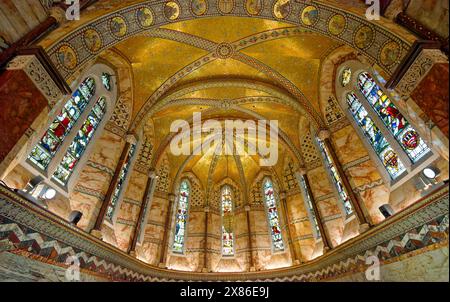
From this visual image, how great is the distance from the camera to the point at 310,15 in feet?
20.6

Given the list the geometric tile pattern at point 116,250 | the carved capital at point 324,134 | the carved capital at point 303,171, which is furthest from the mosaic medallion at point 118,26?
the carved capital at point 303,171

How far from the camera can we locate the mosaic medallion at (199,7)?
675cm

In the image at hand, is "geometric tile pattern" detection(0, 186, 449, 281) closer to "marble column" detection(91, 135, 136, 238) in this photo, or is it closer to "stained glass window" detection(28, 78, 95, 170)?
"marble column" detection(91, 135, 136, 238)

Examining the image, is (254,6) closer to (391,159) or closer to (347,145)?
(347,145)

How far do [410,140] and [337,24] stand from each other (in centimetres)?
352

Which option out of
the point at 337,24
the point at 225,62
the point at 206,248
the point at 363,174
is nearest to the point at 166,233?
the point at 206,248

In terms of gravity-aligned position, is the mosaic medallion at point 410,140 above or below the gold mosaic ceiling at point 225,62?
below

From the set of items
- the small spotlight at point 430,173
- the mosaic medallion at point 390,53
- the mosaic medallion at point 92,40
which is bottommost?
the small spotlight at point 430,173

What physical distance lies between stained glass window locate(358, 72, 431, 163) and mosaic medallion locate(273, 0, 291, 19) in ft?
11.7

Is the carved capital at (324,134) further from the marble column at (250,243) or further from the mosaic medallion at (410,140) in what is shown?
the marble column at (250,243)

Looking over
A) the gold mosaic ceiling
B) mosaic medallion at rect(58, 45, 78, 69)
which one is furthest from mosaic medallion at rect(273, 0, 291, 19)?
mosaic medallion at rect(58, 45, 78, 69)

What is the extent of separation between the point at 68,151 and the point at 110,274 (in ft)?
13.4

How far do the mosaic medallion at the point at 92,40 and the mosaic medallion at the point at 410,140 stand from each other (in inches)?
321

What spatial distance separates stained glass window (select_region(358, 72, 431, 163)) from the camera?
6219 mm
